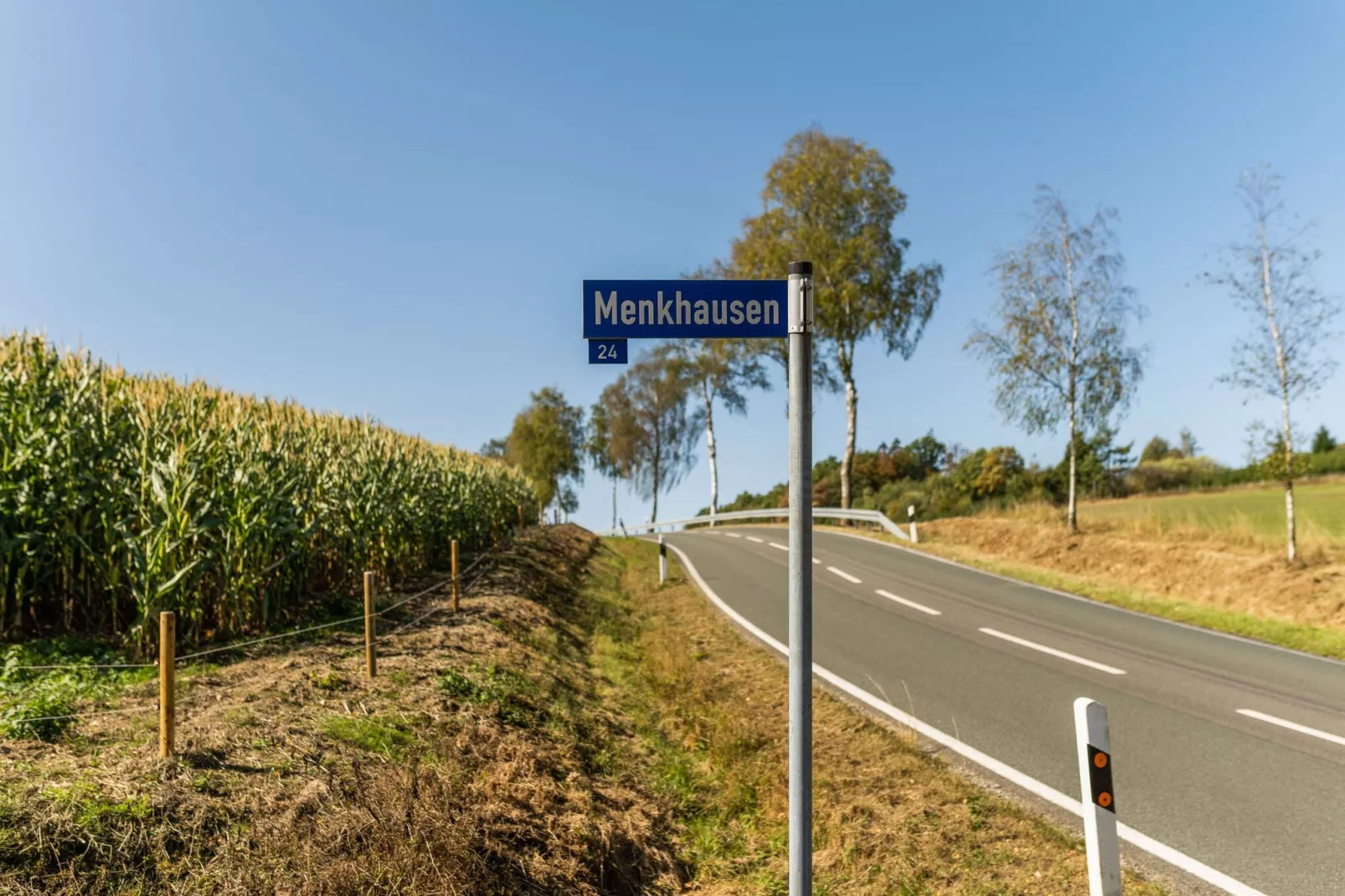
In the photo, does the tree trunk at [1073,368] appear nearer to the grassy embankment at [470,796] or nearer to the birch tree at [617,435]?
the grassy embankment at [470,796]

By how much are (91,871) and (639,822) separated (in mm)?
2989

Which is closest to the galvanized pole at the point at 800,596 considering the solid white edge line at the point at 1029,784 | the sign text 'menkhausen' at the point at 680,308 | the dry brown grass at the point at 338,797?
the sign text 'menkhausen' at the point at 680,308

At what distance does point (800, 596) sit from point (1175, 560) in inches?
666

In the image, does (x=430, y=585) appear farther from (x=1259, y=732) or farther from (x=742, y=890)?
(x=1259, y=732)

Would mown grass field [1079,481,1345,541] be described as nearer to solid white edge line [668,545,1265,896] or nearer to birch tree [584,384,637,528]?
solid white edge line [668,545,1265,896]

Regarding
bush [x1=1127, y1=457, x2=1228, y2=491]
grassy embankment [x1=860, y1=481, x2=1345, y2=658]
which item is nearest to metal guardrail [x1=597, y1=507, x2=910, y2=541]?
grassy embankment [x1=860, y1=481, x2=1345, y2=658]

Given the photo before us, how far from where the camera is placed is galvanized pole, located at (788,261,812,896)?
3.04 m

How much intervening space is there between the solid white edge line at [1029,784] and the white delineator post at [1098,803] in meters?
1.38

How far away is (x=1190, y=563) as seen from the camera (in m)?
15.9

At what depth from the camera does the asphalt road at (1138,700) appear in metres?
4.80

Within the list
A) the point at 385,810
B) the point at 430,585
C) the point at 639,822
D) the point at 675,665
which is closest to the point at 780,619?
the point at 675,665

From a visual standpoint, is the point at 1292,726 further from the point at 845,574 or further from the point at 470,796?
the point at 845,574

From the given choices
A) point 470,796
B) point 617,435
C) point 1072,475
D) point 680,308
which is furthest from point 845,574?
point 617,435

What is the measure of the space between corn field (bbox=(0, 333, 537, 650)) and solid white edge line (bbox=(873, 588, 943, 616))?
915cm
